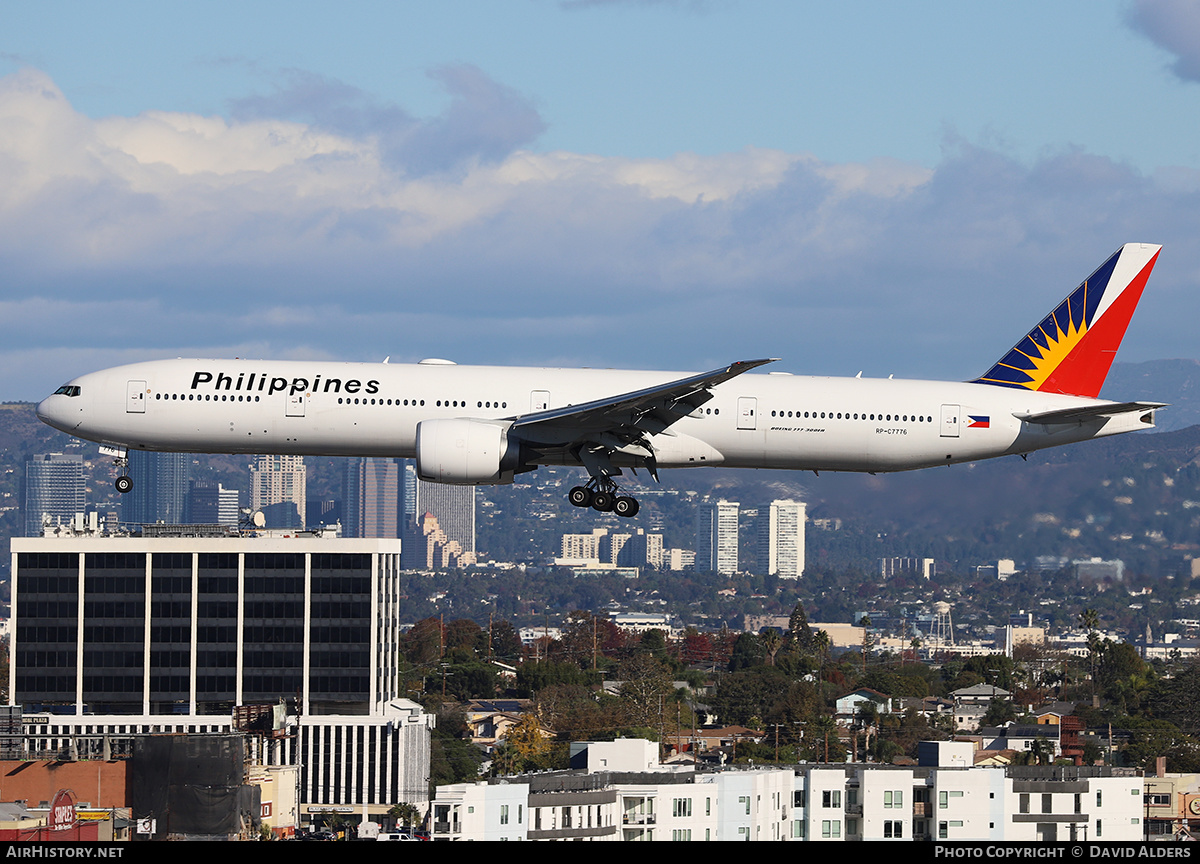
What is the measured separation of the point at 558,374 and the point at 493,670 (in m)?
128

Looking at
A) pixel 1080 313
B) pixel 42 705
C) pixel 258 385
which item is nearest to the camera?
pixel 258 385

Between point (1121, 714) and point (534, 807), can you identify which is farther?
point (1121, 714)

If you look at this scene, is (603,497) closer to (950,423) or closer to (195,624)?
(950,423)

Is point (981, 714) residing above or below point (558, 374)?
below

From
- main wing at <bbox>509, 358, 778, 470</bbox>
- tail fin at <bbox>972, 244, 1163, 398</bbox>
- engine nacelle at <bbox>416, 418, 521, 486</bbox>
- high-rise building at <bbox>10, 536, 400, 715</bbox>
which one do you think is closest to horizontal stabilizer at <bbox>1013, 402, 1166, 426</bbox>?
tail fin at <bbox>972, 244, 1163, 398</bbox>

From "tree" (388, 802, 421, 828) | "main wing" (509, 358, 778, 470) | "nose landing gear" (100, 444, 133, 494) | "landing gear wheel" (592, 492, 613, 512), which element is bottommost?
"tree" (388, 802, 421, 828)

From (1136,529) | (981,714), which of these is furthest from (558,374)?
(981,714)

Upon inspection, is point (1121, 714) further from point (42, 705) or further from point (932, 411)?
point (932, 411)

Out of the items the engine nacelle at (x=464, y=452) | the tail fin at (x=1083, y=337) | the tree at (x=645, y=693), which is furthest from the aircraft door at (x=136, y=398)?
the tree at (x=645, y=693)

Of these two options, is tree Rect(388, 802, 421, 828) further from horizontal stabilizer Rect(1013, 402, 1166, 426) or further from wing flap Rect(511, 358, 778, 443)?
horizontal stabilizer Rect(1013, 402, 1166, 426)

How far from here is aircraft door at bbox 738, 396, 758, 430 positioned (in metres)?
42.6

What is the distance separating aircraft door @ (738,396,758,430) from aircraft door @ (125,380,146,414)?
16.1m

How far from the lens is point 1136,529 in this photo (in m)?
94.9

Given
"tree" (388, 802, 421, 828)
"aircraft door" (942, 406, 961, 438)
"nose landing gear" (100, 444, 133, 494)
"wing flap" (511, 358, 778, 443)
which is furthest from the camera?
"tree" (388, 802, 421, 828)
